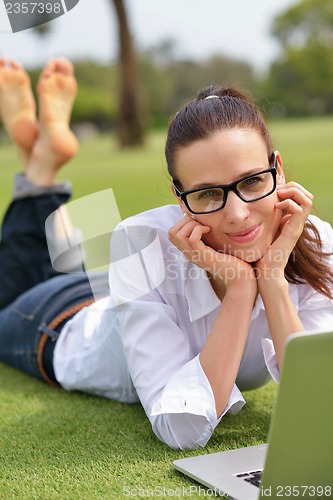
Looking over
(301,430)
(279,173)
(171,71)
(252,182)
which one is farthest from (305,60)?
(301,430)

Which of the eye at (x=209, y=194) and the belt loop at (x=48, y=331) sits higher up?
the eye at (x=209, y=194)

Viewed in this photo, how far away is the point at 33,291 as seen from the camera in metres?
3.31

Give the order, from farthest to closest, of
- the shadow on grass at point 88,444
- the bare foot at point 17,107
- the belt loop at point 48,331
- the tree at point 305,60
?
1. the tree at point 305,60
2. the bare foot at point 17,107
3. the belt loop at point 48,331
4. the shadow on grass at point 88,444

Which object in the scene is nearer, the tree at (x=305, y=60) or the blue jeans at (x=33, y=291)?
the blue jeans at (x=33, y=291)

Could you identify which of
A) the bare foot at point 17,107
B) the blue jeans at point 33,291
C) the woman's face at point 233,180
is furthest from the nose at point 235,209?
the bare foot at point 17,107

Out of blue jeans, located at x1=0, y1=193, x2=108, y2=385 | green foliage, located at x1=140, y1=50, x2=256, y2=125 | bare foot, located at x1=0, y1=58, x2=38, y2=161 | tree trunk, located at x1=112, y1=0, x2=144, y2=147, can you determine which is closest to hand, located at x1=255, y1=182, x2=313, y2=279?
blue jeans, located at x1=0, y1=193, x2=108, y2=385

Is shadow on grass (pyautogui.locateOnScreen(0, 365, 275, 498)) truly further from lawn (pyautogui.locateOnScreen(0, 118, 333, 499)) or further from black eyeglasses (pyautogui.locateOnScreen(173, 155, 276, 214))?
black eyeglasses (pyautogui.locateOnScreen(173, 155, 276, 214))

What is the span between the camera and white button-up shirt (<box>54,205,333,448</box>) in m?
2.10

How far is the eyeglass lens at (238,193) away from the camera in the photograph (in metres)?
2.10

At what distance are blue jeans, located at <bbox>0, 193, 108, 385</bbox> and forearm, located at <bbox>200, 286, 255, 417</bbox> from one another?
3.45 feet

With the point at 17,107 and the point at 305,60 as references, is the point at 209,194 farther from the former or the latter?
the point at 305,60

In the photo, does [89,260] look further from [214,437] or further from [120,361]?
[214,437]

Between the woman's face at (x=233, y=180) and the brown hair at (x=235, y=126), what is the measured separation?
30 mm

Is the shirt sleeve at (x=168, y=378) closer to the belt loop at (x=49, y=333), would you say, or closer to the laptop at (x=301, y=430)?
the laptop at (x=301, y=430)
